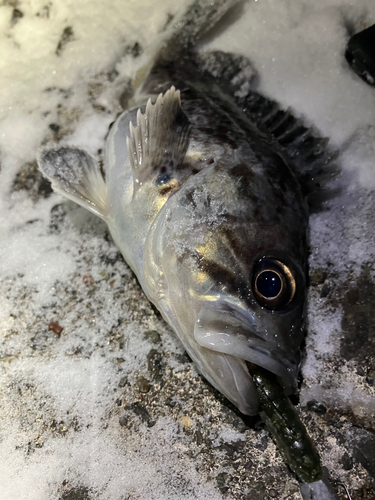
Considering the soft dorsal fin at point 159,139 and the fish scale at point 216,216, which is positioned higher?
the soft dorsal fin at point 159,139

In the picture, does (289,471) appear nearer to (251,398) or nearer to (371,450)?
(371,450)

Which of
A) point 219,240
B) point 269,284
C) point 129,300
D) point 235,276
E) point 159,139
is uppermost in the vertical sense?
point 159,139

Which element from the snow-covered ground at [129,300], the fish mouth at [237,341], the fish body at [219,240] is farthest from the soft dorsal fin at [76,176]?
the fish mouth at [237,341]

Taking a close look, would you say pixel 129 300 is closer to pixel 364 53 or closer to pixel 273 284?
pixel 273 284

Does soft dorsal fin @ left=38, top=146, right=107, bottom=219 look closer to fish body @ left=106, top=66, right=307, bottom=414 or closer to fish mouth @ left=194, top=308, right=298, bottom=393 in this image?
fish body @ left=106, top=66, right=307, bottom=414

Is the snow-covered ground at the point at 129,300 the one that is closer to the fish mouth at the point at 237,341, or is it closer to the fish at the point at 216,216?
the fish at the point at 216,216

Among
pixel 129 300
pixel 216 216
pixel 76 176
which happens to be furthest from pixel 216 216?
pixel 76 176

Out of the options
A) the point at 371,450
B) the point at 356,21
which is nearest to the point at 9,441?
the point at 371,450

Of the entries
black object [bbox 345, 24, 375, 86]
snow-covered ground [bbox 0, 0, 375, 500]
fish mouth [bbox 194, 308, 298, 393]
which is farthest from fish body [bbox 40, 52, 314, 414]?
black object [bbox 345, 24, 375, 86]
